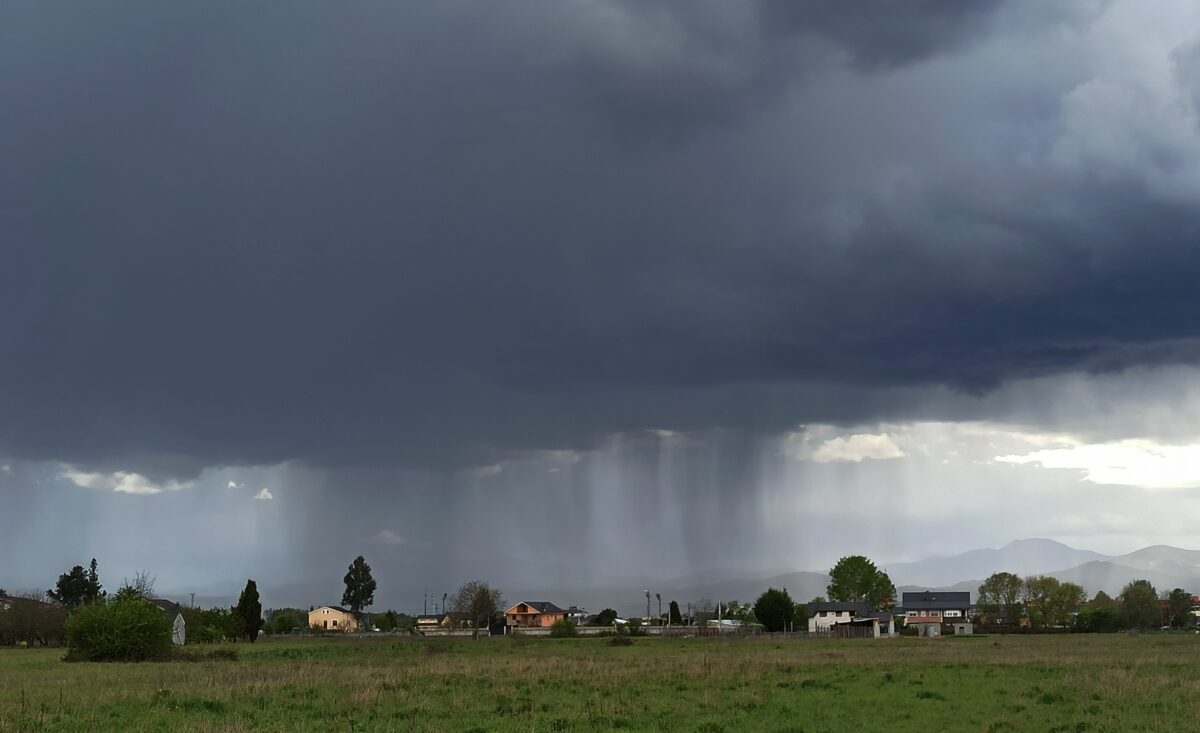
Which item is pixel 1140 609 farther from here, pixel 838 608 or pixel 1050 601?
pixel 838 608

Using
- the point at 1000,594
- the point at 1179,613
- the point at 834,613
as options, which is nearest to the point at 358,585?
the point at 834,613

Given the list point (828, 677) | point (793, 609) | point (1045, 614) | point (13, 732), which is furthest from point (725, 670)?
point (1045, 614)

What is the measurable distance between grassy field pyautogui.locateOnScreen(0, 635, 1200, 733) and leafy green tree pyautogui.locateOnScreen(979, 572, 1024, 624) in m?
157

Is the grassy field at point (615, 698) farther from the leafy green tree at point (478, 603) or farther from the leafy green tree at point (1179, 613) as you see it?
the leafy green tree at point (1179, 613)

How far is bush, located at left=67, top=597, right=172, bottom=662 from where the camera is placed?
5891 cm

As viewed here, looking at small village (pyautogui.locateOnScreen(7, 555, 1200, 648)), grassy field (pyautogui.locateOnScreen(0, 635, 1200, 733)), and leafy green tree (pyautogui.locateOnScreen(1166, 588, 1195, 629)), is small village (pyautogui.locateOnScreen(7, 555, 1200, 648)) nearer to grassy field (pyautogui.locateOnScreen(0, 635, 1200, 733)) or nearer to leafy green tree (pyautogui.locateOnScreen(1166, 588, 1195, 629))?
leafy green tree (pyautogui.locateOnScreen(1166, 588, 1195, 629))

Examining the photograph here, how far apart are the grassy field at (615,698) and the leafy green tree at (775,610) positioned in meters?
93.1

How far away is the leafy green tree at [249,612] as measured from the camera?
4476 inches

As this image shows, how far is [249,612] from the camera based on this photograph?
11425 centimetres

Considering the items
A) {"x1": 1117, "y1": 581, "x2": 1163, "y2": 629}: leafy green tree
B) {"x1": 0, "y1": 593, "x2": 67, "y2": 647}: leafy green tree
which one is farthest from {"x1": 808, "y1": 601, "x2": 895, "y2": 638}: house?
{"x1": 0, "y1": 593, "x2": 67, "y2": 647}: leafy green tree

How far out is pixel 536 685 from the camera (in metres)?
35.7

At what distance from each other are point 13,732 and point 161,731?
11.3 ft

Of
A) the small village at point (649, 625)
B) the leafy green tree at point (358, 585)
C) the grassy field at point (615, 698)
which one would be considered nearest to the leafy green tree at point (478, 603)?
the small village at point (649, 625)

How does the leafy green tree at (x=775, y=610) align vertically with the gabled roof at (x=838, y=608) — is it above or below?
above
